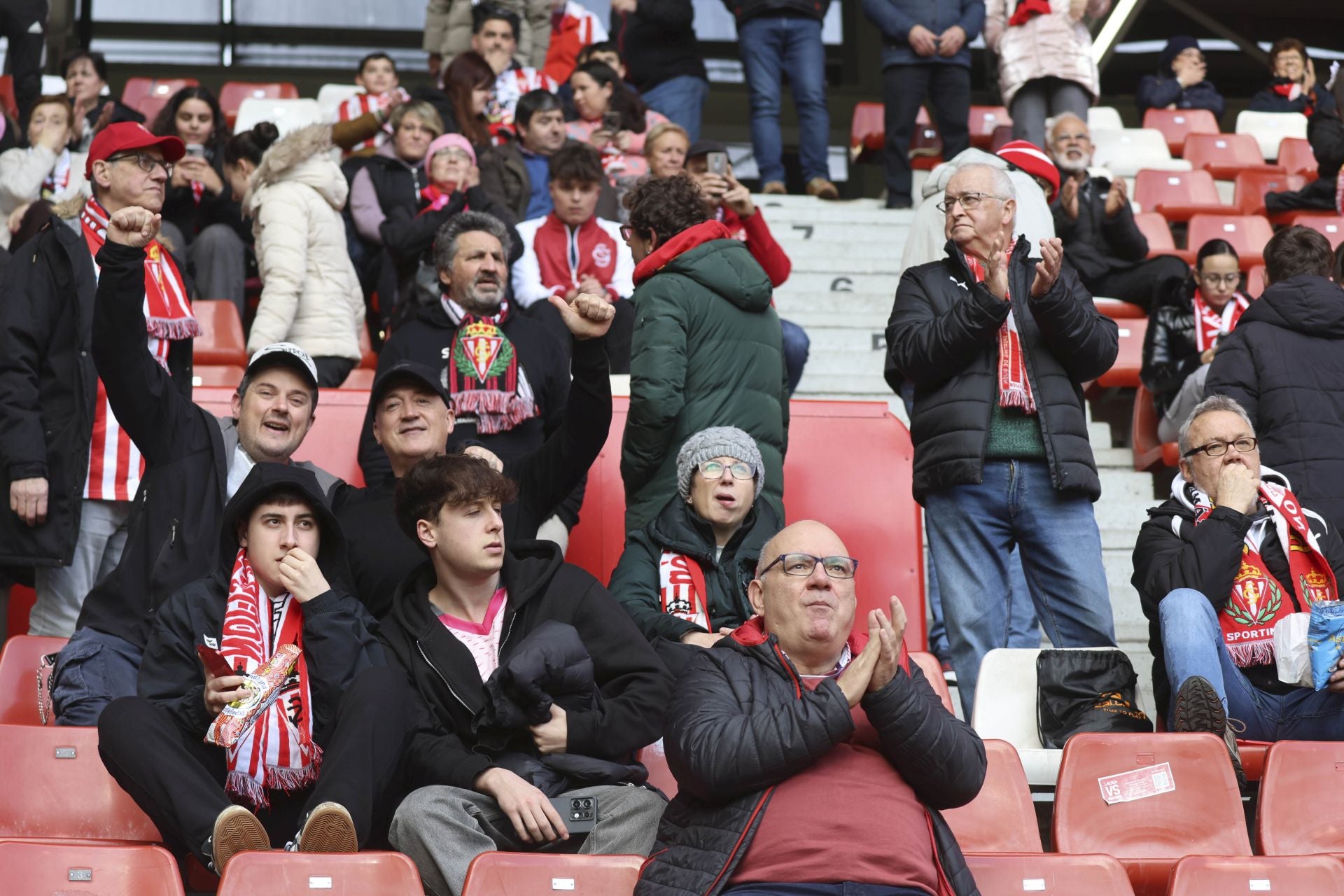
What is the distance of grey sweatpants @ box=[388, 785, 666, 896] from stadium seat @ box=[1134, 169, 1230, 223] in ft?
21.3

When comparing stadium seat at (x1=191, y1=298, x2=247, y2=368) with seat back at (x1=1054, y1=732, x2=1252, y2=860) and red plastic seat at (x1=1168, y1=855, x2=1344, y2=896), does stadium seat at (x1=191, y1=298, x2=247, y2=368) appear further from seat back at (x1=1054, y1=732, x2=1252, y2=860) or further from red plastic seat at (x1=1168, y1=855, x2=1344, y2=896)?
red plastic seat at (x1=1168, y1=855, x2=1344, y2=896)

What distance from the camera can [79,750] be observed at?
11.6 feet

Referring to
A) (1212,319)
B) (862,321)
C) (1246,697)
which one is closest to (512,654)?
(1246,697)

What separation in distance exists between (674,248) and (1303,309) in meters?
1.85

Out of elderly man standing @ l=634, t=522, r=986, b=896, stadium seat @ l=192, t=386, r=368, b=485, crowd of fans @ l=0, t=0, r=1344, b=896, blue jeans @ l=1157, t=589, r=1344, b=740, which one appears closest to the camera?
elderly man standing @ l=634, t=522, r=986, b=896

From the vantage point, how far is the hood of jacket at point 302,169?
252 inches

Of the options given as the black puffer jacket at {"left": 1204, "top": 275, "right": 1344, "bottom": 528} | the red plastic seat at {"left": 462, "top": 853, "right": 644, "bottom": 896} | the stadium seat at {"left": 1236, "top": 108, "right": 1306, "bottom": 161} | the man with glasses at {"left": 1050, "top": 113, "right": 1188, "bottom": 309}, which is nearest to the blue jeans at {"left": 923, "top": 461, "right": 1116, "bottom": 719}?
the black puffer jacket at {"left": 1204, "top": 275, "right": 1344, "bottom": 528}

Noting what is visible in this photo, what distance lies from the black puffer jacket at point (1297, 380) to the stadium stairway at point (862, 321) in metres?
0.89

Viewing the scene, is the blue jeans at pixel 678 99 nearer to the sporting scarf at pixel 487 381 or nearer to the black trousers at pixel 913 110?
the black trousers at pixel 913 110

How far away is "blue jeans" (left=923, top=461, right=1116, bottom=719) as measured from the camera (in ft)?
13.5

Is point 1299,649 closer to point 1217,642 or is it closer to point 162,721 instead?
point 1217,642

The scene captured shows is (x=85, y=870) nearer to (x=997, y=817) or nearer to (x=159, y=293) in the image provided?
(x=997, y=817)

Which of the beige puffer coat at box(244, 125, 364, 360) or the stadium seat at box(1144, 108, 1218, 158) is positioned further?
the stadium seat at box(1144, 108, 1218, 158)

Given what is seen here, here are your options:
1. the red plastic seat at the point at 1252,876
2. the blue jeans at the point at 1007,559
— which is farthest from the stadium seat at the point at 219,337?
the red plastic seat at the point at 1252,876
